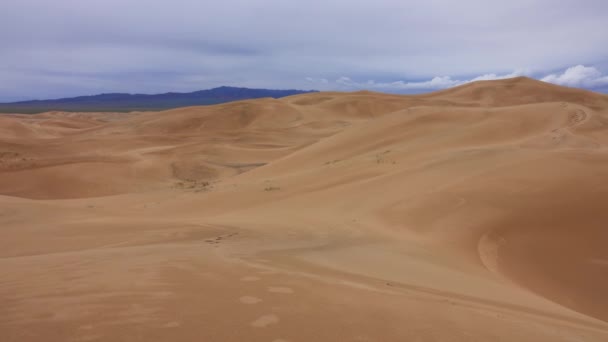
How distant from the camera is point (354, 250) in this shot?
5848 mm

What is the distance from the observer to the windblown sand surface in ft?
9.39

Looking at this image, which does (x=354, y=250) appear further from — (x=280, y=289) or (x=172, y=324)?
(x=172, y=324)

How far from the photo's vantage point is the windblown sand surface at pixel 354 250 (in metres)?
2.86

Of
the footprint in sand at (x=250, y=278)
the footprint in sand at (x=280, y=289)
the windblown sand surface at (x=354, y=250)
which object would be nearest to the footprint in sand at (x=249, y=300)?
the windblown sand surface at (x=354, y=250)

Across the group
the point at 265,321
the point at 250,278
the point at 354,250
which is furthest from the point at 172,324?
the point at 354,250

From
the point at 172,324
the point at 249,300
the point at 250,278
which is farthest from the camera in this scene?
the point at 250,278

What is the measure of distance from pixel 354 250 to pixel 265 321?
318cm

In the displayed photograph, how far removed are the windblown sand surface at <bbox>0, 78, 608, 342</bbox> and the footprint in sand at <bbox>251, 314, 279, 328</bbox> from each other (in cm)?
2

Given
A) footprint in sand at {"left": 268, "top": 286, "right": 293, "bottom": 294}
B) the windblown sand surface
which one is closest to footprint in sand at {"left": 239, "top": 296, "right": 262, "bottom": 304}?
the windblown sand surface

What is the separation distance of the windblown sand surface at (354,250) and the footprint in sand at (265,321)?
2 cm

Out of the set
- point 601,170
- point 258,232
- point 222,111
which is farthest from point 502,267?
point 222,111

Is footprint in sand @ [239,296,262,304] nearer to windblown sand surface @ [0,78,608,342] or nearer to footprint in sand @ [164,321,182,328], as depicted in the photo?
windblown sand surface @ [0,78,608,342]

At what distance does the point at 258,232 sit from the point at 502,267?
359 cm

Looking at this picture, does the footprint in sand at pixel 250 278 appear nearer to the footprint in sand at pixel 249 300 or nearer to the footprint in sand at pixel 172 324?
the footprint in sand at pixel 249 300
